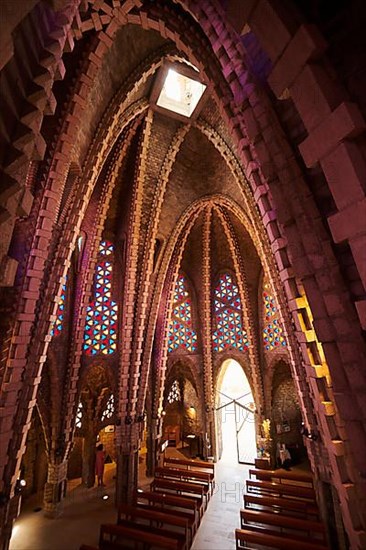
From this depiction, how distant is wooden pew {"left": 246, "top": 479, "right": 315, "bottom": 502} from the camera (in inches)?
341

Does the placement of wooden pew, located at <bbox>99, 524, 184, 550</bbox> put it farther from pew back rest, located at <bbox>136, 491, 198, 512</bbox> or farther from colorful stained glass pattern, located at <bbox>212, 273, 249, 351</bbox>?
colorful stained glass pattern, located at <bbox>212, 273, 249, 351</bbox>

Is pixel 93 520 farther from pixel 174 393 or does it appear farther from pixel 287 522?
pixel 174 393

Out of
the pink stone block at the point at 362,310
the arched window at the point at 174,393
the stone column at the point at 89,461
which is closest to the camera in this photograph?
the pink stone block at the point at 362,310

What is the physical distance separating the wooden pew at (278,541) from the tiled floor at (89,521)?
111 cm

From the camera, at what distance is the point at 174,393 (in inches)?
691

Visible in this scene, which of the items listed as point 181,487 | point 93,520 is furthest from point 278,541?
point 93,520

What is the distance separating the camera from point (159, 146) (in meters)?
10.5

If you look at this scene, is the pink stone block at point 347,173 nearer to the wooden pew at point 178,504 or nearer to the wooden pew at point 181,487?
the wooden pew at point 178,504

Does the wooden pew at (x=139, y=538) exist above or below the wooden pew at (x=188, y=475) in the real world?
below

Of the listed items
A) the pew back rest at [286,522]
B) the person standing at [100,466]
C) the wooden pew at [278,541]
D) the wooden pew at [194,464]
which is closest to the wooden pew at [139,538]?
the wooden pew at [278,541]

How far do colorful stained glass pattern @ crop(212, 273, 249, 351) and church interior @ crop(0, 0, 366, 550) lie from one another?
11 cm

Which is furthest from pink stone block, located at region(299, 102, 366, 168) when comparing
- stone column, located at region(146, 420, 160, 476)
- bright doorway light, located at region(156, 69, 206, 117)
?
stone column, located at region(146, 420, 160, 476)

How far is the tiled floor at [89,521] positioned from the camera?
7.16m

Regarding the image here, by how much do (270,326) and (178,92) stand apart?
11.0m
